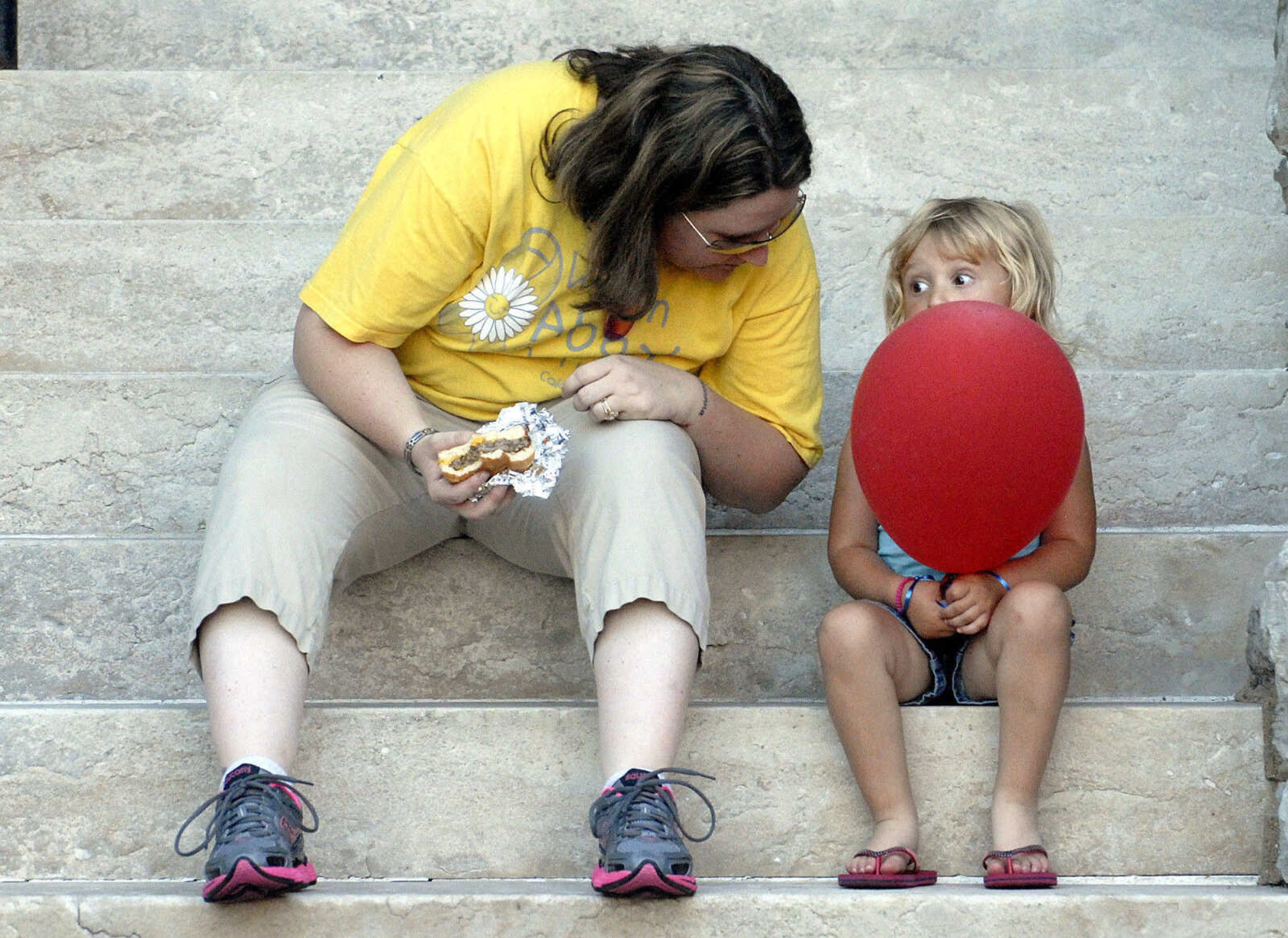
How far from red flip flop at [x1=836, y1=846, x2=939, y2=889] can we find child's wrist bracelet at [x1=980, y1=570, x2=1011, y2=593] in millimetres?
328

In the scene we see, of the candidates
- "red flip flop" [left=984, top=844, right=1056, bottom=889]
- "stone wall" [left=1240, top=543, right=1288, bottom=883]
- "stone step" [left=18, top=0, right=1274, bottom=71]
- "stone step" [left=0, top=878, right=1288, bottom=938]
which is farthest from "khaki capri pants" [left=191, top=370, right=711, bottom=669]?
"stone step" [left=18, top=0, right=1274, bottom=71]

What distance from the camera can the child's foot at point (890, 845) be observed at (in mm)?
1480

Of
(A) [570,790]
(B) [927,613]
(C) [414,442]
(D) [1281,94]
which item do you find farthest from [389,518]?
(D) [1281,94]

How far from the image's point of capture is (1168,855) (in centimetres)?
155

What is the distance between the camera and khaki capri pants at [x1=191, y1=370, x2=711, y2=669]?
4.84 ft

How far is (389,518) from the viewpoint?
1729 millimetres

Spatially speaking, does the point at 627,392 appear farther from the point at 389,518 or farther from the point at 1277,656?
the point at 1277,656

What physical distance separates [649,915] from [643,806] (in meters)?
0.10

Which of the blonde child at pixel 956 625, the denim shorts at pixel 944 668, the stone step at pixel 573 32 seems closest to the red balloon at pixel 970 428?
the blonde child at pixel 956 625

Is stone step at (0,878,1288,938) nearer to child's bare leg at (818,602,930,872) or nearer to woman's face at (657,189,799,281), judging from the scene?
child's bare leg at (818,602,930,872)

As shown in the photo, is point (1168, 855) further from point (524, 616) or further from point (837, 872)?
point (524, 616)

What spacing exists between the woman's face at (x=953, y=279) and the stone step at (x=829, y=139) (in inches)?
31.4

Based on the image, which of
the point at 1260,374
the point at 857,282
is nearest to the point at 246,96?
the point at 857,282

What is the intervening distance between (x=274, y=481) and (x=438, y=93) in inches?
58.0
